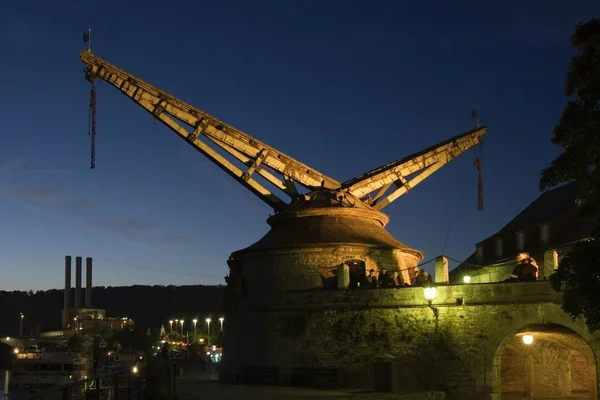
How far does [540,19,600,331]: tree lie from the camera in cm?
1605

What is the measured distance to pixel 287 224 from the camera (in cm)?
3634

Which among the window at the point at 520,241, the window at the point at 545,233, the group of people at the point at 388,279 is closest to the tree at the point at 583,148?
the group of people at the point at 388,279

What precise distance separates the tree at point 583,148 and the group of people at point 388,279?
1363 cm

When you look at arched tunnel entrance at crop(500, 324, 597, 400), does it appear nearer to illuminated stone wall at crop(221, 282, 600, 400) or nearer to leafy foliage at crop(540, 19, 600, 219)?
illuminated stone wall at crop(221, 282, 600, 400)

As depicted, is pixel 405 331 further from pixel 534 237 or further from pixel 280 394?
pixel 534 237

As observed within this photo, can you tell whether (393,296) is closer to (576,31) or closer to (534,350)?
(534,350)

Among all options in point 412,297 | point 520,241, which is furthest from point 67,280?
point 412,297

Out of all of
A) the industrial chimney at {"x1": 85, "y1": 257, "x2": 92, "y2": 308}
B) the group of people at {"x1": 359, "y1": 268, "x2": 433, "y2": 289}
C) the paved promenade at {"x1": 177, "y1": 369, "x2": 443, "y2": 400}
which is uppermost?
the industrial chimney at {"x1": 85, "y1": 257, "x2": 92, "y2": 308}

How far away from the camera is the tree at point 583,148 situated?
16.0 meters

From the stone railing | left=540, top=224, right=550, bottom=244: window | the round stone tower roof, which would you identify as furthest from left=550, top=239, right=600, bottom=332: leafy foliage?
left=540, top=224, right=550, bottom=244: window

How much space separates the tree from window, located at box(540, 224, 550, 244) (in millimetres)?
24321

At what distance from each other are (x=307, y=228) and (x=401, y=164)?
7.99 meters

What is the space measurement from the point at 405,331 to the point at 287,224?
8.84 metres

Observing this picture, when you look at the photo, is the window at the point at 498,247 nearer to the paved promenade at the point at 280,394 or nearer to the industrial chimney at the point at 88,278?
the paved promenade at the point at 280,394
